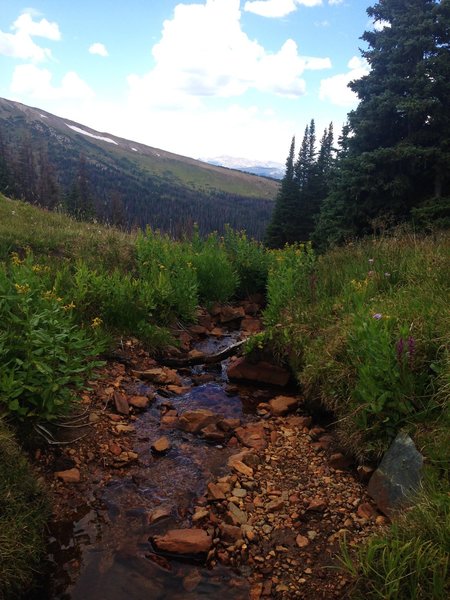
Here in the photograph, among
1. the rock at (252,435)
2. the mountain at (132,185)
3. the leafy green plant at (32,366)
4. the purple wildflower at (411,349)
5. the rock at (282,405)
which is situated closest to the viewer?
the leafy green plant at (32,366)

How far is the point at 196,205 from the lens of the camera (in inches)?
6245

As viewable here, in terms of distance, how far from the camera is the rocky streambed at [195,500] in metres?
2.69

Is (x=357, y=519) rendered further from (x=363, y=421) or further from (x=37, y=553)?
(x=37, y=553)

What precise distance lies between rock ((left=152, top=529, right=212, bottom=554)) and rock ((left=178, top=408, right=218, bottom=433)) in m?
1.53

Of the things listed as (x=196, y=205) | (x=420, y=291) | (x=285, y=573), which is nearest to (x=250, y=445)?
(x=285, y=573)

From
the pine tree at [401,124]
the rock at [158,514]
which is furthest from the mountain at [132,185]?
the rock at [158,514]

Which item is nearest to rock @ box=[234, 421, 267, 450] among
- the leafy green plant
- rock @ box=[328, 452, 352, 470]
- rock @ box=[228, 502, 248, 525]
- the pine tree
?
rock @ box=[328, 452, 352, 470]

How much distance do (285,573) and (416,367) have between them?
6.41 feet

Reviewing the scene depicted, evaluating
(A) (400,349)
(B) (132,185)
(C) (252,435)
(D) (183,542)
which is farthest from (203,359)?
(B) (132,185)

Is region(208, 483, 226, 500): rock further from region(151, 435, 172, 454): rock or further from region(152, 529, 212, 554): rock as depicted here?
region(151, 435, 172, 454): rock

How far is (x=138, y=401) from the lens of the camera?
482cm

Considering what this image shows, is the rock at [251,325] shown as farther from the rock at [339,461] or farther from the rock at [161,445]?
the rock at [339,461]

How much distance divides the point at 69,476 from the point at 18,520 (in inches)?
34.4

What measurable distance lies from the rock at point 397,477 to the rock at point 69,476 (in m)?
2.40
